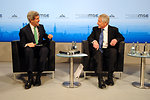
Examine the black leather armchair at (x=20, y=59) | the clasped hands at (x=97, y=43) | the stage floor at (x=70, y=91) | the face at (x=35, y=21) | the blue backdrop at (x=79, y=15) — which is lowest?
the stage floor at (x=70, y=91)

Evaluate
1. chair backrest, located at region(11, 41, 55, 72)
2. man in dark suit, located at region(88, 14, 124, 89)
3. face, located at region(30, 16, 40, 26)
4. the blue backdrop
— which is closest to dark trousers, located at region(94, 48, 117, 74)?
man in dark suit, located at region(88, 14, 124, 89)

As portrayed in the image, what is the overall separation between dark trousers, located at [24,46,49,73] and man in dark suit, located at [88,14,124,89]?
2.48 ft

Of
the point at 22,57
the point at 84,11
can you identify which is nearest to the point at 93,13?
the point at 84,11

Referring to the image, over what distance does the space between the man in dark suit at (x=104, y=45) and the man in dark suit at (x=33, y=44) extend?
759mm

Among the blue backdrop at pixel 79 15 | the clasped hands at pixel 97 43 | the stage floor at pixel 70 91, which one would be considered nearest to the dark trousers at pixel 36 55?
the stage floor at pixel 70 91

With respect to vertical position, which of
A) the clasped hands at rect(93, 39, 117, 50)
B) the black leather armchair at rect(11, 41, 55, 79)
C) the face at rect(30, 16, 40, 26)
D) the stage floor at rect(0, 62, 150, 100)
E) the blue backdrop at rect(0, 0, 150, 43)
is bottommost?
the stage floor at rect(0, 62, 150, 100)

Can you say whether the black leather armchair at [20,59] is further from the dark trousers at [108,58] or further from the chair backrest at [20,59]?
the dark trousers at [108,58]

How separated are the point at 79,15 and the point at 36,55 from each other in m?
1.92

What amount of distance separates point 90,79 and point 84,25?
180 cm

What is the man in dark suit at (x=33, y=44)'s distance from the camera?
2578 millimetres

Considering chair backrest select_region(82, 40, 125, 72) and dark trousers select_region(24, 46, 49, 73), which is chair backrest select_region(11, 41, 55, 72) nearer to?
dark trousers select_region(24, 46, 49, 73)

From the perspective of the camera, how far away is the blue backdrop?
427cm

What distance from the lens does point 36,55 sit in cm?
284
